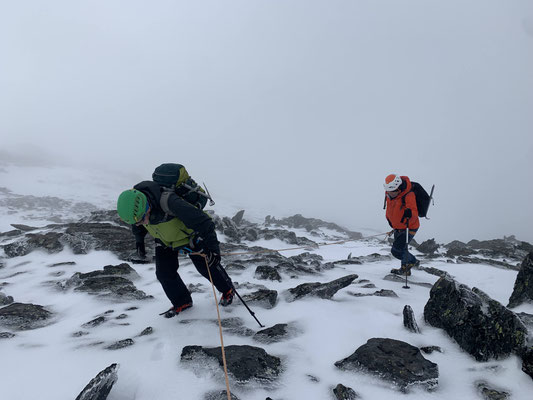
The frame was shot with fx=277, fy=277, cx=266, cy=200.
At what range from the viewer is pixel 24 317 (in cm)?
488

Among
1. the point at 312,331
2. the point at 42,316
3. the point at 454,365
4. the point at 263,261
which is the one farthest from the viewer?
the point at 263,261

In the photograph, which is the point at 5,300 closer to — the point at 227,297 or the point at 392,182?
the point at 227,297

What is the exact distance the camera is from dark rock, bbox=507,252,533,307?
183 inches

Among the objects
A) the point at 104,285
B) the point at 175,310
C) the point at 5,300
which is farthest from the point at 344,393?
the point at 5,300

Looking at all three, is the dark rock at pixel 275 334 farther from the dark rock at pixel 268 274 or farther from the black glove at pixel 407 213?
the black glove at pixel 407 213

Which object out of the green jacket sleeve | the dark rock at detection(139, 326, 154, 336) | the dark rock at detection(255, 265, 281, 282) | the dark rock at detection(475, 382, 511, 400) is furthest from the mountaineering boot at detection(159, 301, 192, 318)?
the dark rock at detection(475, 382, 511, 400)

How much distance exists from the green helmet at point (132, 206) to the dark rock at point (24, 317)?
2.99m

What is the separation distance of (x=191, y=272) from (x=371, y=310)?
5.51m

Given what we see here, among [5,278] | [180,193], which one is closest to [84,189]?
[5,278]

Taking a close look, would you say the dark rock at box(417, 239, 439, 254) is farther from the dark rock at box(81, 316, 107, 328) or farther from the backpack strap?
the dark rock at box(81, 316, 107, 328)

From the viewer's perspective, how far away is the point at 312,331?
4.20 metres

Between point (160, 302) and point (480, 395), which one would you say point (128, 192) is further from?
point (480, 395)

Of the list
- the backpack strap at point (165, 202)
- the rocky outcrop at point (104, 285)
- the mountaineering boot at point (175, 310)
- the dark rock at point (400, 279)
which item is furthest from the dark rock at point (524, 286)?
the rocky outcrop at point (104, 285)

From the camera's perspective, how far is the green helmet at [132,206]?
3775mm
